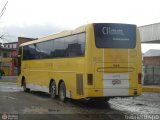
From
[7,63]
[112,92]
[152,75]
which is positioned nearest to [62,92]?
[112,92]

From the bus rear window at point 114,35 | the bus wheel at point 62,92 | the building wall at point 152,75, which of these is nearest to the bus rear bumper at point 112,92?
the bus rear window at point 114,35

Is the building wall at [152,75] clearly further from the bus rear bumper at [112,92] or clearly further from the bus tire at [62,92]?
the bus rear bumper at [112,92]

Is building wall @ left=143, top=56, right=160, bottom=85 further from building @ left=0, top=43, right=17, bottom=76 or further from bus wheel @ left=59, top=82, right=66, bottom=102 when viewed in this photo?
building @ left=0, top=43, right=17, bottom=76

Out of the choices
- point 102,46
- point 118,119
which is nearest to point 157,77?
point 102,46

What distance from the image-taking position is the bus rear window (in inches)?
633

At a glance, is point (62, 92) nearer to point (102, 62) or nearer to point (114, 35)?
point (102, 62)

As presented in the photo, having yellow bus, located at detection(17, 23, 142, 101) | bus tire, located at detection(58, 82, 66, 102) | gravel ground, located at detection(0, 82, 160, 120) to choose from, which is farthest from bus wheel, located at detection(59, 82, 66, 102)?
gravel ground, located at detection(0, 82, 160, 120)

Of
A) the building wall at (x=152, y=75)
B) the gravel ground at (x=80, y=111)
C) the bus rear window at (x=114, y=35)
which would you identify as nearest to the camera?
the gravel ground at (x=80, y=111)

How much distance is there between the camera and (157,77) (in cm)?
3738

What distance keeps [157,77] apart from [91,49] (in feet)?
74.5

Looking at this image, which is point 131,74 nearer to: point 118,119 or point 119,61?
point 119,61

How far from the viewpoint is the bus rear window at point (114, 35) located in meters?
16.1

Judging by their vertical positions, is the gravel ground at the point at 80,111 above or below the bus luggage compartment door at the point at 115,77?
below

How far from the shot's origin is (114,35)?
53.5 ft
